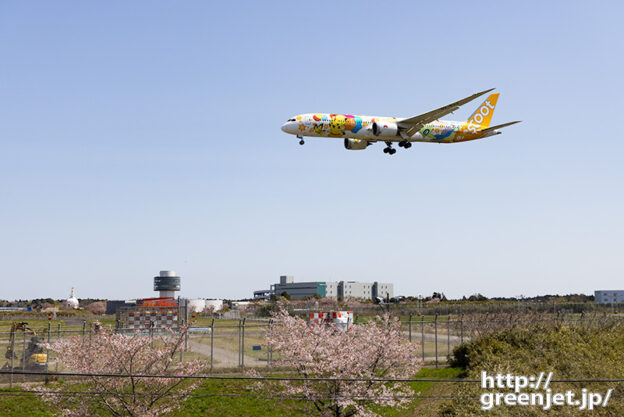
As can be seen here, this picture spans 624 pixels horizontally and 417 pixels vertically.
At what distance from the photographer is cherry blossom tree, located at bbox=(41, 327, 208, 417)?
21484 millimetres

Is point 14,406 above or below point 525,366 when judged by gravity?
below

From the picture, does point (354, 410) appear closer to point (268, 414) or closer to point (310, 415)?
point (310, 415)

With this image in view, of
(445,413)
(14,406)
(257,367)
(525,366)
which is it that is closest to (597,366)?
(525,366)

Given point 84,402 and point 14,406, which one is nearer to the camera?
point 84,402

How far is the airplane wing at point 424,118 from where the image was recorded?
138ft

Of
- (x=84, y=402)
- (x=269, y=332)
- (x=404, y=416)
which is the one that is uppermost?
(x=269, y=332)

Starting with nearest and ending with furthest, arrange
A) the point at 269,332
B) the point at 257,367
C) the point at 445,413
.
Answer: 1. the point at 445,413
2. the point at 269,332
3. the point at 257,367

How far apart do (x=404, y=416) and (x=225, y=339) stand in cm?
3214

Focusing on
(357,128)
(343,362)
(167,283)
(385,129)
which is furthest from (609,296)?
(343,362)

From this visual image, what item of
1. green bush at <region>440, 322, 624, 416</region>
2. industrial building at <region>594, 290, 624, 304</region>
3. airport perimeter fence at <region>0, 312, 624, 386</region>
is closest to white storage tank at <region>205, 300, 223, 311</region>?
industrial building at <region>594, 290, 624, 304</region>

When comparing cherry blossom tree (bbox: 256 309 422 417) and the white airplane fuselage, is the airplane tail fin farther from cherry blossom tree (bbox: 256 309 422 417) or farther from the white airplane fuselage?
cherry blossom tree (bbox: 256 309 422 417)

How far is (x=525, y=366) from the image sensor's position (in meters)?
25.3

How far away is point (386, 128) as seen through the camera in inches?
1725

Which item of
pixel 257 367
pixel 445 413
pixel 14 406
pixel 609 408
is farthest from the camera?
pixel 257 367
